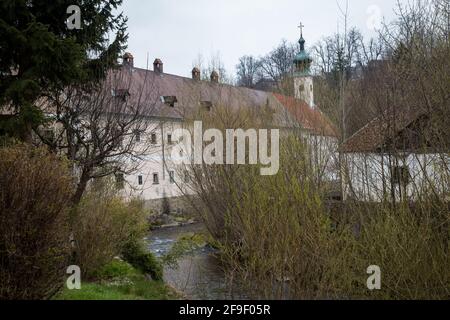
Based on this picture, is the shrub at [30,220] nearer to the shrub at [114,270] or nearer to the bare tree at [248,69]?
the shrub at [114,270]

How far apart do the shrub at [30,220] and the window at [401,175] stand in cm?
568

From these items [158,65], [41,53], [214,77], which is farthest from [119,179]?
[158,65]

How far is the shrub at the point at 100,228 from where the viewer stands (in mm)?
9891

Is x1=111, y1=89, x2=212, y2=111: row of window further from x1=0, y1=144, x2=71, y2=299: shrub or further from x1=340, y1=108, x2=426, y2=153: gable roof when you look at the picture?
x1=340, y1=108, x2=426, y2=153: gable roof

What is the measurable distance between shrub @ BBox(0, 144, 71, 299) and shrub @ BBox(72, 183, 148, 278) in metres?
2.88

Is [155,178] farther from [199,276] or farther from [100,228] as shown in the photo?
[100,228]

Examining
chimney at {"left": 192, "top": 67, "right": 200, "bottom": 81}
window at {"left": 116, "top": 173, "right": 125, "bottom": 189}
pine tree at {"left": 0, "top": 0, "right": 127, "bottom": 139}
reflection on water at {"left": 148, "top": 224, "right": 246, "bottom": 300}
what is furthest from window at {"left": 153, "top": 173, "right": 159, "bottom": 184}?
pine tree at {"left": 0, "top": 0, "right": 127, "bottom": 139}

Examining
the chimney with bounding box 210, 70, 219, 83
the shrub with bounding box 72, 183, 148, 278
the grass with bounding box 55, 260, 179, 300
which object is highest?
the chimney with bounding box 210, 70, 219, 83

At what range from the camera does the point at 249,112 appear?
17.0 metres

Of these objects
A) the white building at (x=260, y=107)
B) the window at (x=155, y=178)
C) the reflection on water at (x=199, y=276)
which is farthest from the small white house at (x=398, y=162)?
the window at (x=155, y=178)

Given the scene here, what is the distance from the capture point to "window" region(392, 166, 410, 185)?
819 centimetres

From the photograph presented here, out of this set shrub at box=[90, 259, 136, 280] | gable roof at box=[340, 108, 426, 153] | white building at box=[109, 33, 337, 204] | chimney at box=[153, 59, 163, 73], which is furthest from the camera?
chimney at box=[153, 59, 163, 73]

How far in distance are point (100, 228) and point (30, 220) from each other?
433cm
